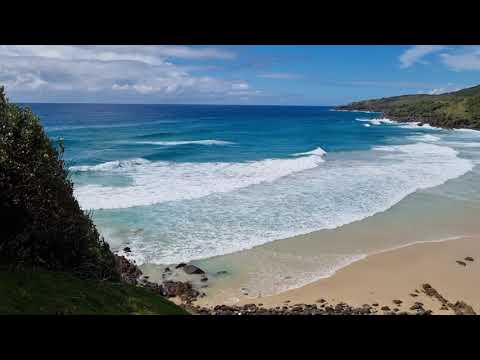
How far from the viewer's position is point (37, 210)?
6441mm

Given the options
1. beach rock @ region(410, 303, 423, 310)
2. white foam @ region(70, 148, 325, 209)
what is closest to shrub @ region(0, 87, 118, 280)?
beach rock @ region(410, 303, 423, 310)

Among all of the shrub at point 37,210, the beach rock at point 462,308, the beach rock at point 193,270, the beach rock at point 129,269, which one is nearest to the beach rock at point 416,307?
Result: the beach rock at point 462,308

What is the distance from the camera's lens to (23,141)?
21.7 feet

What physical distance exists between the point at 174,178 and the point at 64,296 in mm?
20328

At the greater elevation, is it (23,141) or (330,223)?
(23,141)

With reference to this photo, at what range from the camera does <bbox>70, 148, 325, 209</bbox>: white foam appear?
20062 millimetres

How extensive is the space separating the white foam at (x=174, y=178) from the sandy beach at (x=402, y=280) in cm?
1049

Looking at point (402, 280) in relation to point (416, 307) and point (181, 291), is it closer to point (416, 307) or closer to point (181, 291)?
point (416, 307)

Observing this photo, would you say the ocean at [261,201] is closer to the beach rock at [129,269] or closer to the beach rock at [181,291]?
the beach rock at [129,269]

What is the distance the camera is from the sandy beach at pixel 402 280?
33.5 feet

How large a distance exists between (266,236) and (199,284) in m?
4.09

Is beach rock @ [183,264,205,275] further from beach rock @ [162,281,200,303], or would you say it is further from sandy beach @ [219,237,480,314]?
sandy beach @ [219,237,480,314]
